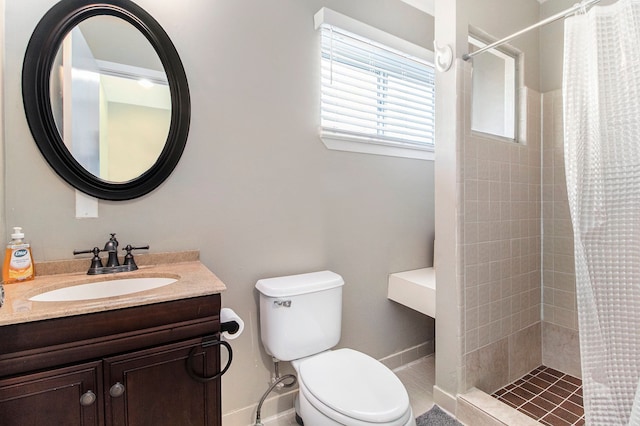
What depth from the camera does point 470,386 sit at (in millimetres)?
1734

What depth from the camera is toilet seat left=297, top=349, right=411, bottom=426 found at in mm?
1107

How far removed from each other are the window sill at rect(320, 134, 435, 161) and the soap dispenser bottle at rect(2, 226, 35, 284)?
1369 mm

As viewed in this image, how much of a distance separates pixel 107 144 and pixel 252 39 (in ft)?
2.77

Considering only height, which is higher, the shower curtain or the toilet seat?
the shower curtain

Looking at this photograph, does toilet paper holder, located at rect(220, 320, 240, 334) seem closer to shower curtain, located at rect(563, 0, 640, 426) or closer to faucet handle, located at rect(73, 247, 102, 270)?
faucet handle, located at rect(73, 247, 102, 270)

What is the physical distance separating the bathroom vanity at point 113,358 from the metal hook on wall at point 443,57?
156 centimetres

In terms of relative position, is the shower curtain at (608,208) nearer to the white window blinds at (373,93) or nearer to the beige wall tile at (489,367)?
the beige wall tile at (489,367)

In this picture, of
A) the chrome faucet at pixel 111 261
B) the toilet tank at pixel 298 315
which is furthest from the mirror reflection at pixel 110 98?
the toilet tank at pixel 298 315

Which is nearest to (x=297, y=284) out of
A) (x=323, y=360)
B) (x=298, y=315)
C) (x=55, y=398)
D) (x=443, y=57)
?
(x=298, y=315)

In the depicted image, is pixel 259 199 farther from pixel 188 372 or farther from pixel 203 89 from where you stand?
pixel 188 372

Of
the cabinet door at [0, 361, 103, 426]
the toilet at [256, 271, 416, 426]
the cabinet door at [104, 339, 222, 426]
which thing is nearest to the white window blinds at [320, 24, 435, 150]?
the toilet at [256, 271, 416, 426]

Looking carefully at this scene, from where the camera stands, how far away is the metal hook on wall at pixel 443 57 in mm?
A: 1690

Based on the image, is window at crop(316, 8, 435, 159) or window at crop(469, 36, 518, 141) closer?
window at crop(316, 8, 435, 159)

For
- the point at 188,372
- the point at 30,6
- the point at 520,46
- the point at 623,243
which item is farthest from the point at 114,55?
the point at 520,46
